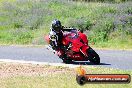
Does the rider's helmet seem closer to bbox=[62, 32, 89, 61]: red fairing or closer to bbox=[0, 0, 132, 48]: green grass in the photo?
bbox=[62, 32, 89, 61]: red fairing

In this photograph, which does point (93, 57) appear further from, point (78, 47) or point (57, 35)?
point (57, 35)

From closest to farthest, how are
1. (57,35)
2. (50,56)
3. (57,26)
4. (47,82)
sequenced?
(47,82)
(57,26)
(57,35)
(50,56)

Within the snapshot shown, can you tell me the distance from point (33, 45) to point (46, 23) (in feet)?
16.9

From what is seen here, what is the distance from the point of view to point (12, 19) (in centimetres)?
3148

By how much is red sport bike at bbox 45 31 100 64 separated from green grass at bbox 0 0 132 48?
6790 millimetres

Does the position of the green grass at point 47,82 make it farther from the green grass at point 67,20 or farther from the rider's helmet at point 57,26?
the green grass at point 67,20

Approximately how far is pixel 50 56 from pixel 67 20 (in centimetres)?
957

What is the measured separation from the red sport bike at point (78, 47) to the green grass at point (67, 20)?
6790 mm

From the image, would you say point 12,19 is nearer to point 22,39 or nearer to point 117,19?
point 22,39

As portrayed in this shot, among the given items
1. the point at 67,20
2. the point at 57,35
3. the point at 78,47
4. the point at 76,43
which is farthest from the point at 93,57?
the point at 67,20

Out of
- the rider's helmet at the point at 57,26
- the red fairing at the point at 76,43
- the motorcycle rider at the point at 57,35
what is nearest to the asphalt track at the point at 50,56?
the red fairing at the point at 76,43

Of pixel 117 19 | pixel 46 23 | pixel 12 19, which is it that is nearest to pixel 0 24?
pixel 12 19

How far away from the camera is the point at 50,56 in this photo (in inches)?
768

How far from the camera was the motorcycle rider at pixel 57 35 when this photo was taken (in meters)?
16.4
